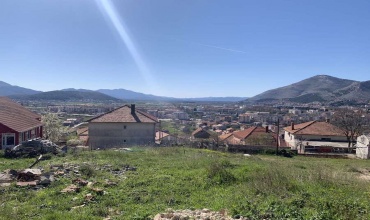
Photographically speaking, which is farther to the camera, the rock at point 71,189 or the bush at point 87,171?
the bush at point 87,171

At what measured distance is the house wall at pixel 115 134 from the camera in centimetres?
3397

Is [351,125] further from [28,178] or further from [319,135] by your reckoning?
[28,178]

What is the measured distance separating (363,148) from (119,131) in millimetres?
28069

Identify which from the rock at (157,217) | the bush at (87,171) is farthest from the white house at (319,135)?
the rock at (157,217)

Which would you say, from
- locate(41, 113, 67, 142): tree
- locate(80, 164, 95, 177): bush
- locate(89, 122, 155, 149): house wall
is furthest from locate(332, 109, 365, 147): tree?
locate(41, 113, 67, 142): tree

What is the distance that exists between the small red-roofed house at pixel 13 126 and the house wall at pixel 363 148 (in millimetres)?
35972

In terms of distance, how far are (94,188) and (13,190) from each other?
295 centimetres

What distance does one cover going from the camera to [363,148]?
33.3 meters

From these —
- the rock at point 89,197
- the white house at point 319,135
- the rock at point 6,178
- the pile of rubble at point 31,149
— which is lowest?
the white house at point 319,135

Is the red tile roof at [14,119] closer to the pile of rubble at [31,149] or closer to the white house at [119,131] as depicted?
the white house at [119,131]

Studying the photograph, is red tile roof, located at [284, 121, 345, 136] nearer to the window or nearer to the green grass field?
the green grass field

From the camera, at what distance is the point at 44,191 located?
1055 cm

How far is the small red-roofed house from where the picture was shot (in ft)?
87.1

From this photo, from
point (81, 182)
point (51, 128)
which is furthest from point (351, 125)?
point (51, 128)
